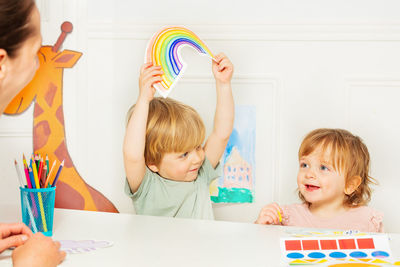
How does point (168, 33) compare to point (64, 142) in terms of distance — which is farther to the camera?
point (64, 142)

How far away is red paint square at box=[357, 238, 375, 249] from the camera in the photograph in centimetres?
87

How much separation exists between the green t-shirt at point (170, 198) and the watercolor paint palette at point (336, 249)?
0.56 meters

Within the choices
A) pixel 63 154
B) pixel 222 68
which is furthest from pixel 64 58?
pixel 222 68

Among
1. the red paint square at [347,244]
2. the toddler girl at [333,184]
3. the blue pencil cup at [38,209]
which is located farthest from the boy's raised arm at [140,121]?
the red paint square at [347,244]

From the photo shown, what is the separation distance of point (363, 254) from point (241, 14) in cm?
93

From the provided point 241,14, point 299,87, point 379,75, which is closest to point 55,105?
point 241,14

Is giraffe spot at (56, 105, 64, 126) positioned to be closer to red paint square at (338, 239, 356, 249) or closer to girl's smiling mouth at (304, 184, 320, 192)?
girl's smiling mouth at (304, 184, 320, 192)

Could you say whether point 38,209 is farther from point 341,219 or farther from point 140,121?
point 341,219

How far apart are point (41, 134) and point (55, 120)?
0.26 feet

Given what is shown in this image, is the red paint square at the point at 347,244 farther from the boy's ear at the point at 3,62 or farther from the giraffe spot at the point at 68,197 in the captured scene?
the giraffe spot at the point at 68,197

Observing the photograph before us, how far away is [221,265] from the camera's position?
0.79m

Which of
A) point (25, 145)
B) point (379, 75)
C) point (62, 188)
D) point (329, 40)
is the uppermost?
point (329, 40)

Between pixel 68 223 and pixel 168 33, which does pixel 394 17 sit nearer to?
pixel 168 33

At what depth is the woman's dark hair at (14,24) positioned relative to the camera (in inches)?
29.2
